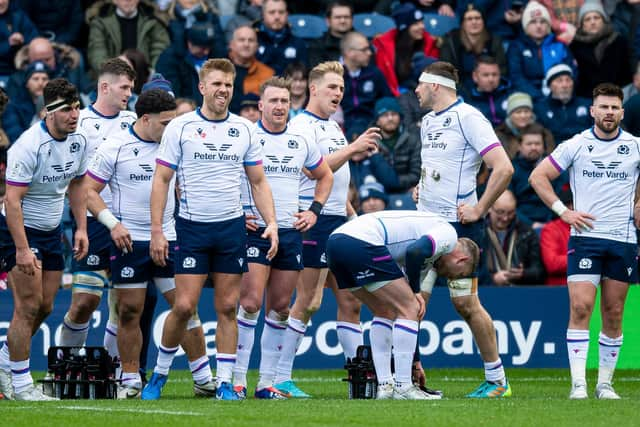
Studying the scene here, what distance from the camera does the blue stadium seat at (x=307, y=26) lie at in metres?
21.3

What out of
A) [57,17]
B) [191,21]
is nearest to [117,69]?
[191,21]

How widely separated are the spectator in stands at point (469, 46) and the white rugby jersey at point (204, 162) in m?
9.28

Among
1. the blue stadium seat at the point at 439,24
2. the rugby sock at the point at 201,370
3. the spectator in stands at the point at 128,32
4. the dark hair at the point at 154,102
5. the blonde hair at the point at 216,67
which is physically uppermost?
the blue stadium seat at the point at 439,24

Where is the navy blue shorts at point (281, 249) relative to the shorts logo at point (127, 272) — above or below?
above

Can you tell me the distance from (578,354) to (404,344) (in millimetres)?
1739

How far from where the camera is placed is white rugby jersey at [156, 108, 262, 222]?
37.9ft

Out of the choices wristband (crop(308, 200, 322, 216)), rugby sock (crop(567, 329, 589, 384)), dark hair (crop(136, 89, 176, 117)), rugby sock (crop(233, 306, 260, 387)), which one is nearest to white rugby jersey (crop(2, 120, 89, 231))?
dark hair (crop(136, 89, 176, 117))

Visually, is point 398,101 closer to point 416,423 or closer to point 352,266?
point 352,266

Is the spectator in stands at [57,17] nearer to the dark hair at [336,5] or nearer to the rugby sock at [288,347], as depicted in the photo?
the dark hair at [336,5]

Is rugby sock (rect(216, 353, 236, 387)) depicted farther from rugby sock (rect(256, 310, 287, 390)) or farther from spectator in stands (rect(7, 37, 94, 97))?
spectator in stands (rect(7, 37, 94, 97))

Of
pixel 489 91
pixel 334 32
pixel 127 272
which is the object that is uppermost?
pixel 334 32

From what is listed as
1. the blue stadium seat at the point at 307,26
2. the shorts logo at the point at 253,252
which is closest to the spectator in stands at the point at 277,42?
the blue stadium seat at the point at 307,26

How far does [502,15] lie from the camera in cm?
2178

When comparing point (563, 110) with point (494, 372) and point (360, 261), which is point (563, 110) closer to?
point (494, 372)
